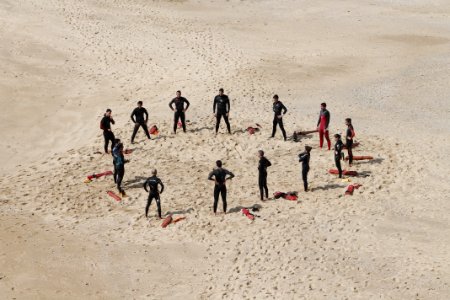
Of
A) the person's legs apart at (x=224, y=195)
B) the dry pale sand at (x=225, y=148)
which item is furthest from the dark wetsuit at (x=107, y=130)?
the person's legs apart at (x=224, y=195)

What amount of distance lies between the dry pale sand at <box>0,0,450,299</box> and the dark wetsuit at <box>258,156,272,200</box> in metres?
0.46

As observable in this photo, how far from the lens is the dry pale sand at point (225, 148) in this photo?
17922 millimetres

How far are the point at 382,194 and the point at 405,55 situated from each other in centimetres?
1632

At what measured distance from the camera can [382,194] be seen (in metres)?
21.3

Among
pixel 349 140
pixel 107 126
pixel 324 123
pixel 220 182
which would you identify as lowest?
pixel 220 182

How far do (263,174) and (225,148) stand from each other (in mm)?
4941

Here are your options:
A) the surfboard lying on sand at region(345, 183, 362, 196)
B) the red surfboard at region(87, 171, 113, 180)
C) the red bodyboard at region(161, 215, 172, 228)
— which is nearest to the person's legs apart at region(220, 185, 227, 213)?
the red bodyboard at region(161, 215, 172, 228)

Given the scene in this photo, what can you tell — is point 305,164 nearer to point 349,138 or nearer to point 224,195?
point 349,138

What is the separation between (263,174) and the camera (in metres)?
21.0

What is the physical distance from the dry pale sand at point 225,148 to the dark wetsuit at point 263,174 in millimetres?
462

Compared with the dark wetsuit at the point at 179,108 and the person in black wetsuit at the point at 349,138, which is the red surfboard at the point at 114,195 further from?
the person in black wetsuit at the point at 349,138

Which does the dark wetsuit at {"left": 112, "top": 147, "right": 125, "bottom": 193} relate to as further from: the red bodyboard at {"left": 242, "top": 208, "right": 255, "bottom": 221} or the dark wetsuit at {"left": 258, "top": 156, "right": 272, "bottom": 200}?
the dark wetsuit at {"left": 258, "top": 156, "right": 272, "bottom": 200}

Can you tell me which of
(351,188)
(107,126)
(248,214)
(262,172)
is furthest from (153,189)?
(351,188)

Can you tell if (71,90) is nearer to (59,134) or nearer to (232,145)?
(59,134)
